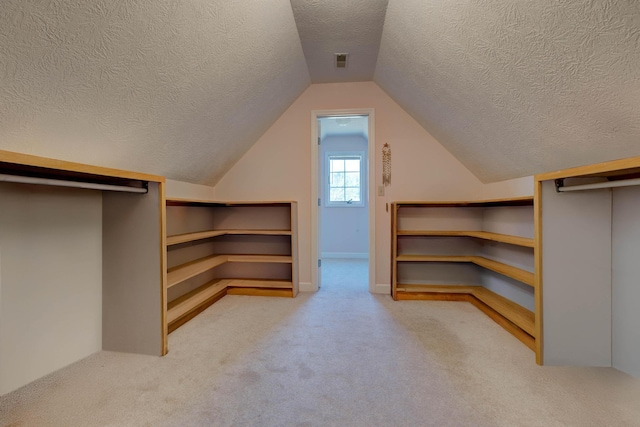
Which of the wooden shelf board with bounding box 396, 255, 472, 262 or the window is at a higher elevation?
the window

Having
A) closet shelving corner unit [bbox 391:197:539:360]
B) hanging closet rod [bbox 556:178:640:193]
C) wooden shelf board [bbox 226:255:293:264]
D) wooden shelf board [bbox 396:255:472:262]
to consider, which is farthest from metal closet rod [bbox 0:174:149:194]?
hanging closet rod [bbox 556:178:640:193]

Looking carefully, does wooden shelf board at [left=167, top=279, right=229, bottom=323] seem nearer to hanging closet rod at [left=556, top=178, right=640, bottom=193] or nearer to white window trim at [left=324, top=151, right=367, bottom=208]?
hanging closet rod at [left=556, top=178, right=640, bottom=193]

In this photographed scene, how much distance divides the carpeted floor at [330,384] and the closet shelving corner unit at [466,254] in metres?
0.44

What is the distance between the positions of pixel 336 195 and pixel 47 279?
4.75 m

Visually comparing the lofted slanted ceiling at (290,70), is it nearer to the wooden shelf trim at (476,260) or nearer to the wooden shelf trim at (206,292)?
the wooden shelf trim at (476,260)

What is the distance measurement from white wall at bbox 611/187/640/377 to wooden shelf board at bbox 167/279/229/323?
9.18 feet

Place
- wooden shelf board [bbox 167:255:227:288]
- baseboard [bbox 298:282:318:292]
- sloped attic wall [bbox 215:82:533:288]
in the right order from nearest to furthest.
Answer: wooden shelf board [bbox 167:255:227:288] < sloped attic wall [bbox 215:82:533:288] < baseboard [bbox 298:282:318:292]

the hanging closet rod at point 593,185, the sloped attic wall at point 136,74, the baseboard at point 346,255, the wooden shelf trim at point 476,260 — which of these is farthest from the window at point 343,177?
the hanging closet rod at point 593,185

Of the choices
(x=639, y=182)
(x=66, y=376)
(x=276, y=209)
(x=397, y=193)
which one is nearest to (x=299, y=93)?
(x=276, y=209)

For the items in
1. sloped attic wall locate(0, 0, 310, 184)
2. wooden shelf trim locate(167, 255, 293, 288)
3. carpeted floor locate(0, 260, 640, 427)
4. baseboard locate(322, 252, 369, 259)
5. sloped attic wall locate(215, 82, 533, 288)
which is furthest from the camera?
baseboard locate(322, 252, 369, 259)

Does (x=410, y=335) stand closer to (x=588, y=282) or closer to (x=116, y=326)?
(x=588, y=282)

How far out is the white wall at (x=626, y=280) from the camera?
141cm

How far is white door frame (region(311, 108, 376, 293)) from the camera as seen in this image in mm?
3072

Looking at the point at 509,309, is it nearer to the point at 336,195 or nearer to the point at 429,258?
the point at 429,258
